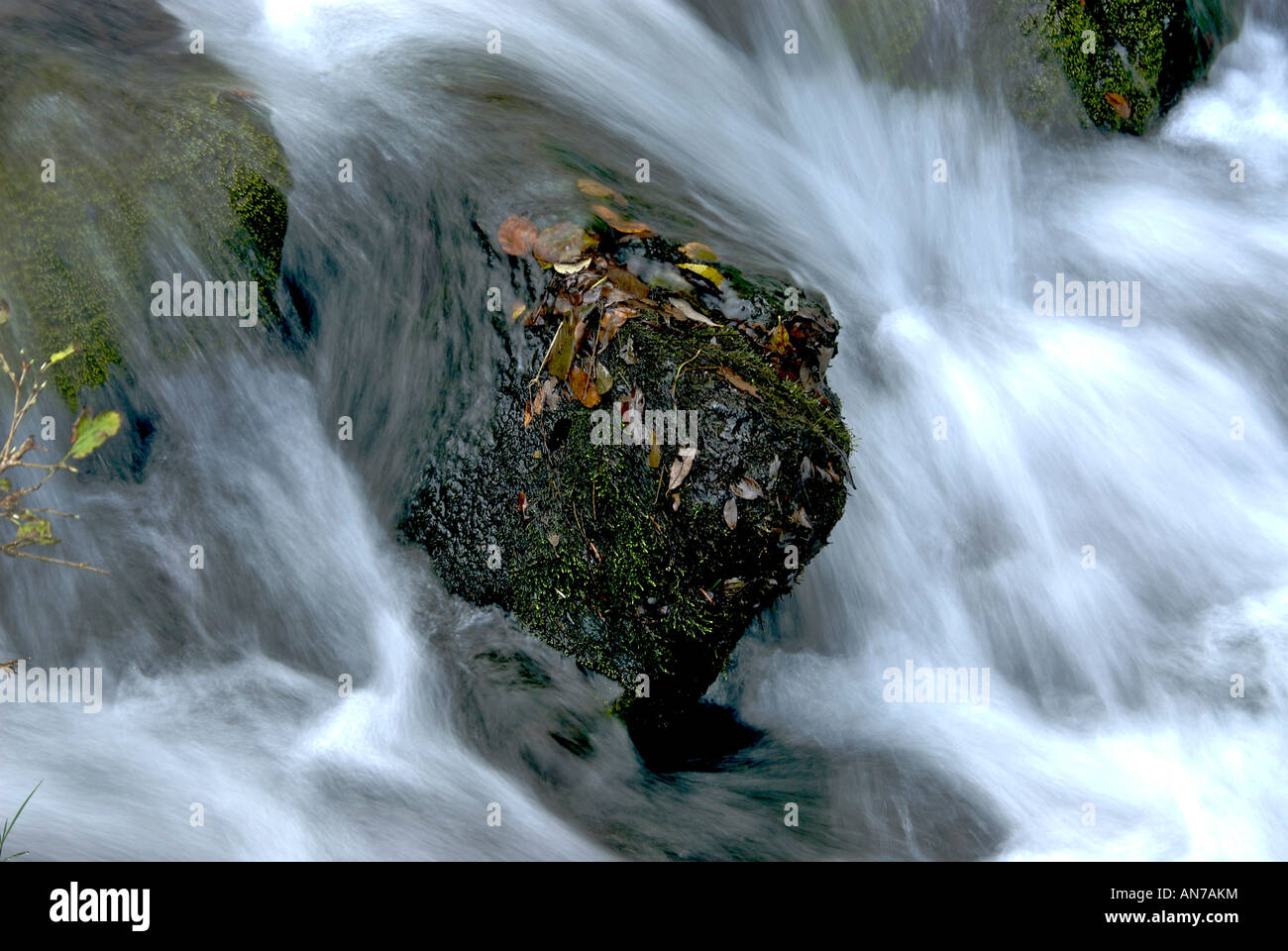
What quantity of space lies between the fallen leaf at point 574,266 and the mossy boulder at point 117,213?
69.0 inches

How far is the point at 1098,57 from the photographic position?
22.0 ft

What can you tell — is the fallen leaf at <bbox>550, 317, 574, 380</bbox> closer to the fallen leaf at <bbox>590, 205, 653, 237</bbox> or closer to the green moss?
the fallen leaf at <bbox>590, 205, 653, 237</bbox>

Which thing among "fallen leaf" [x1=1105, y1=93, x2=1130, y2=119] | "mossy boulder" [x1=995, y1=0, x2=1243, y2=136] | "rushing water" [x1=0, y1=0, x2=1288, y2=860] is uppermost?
"mossy boulder" [x1=995, y1=0, x2=1243, y2=136]

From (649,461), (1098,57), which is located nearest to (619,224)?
(649,461)

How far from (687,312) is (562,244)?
70 centimetres

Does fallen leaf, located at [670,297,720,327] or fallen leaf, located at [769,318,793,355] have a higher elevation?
fallen leaf, located at [670,297,720,327]

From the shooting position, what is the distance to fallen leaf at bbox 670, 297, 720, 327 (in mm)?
4680

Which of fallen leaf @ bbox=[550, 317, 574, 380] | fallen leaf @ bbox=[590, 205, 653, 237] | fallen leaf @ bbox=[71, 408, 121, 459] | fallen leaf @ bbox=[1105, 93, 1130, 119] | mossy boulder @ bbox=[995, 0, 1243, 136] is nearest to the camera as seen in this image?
fallen leaf @ bbox=[71, 408, 121, 459]

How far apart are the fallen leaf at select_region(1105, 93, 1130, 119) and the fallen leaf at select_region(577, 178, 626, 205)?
352 centimetres

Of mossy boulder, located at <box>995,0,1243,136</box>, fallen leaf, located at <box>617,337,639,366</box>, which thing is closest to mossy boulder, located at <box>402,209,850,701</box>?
fallen leaf, located at <box>617,337,639,366</box>

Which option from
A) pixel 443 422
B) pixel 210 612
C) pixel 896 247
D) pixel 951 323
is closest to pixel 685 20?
pixel 896 247

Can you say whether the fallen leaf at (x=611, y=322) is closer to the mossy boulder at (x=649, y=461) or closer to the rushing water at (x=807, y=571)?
the mossy boulder at (x=649, y=461)

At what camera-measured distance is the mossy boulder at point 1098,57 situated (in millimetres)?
6629

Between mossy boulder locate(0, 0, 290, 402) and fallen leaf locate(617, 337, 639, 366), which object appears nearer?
fallen leaf locate(617, 337, 639, 366)
